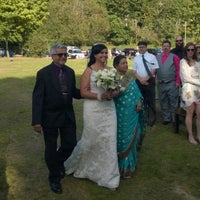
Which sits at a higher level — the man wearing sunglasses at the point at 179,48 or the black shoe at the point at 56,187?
the man wearing sunglasses at the point at 179,48

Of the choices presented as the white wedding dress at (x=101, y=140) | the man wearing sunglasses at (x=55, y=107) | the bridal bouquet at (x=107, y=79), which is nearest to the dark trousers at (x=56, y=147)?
the man wearing sunglasses at (x=55, y=107)

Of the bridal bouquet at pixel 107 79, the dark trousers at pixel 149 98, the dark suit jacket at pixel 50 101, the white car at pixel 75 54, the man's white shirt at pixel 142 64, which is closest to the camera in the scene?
the dark suit jacket at pixel 50 101

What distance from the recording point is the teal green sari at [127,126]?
6.43 meters

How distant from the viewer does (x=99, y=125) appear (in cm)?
608

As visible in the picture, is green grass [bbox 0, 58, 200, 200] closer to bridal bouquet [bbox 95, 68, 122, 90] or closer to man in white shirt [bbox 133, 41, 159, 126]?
man in white shirt [bbox 133, 41, 159, 126]

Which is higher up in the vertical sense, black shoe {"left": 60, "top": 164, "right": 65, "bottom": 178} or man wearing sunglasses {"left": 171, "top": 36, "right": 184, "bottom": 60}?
man wearing sunglasses {"left": 171, "top": 36, "right": 184, "bottom": 60}

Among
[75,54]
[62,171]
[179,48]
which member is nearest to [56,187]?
[62,171]

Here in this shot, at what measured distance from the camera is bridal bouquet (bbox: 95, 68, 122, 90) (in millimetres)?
5812

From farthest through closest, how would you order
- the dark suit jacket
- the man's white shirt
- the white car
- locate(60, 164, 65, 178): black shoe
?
1. the white car
2. the man's white shirt
3. locate(60, 164, 65, 178): black shoe
4. the dark suit jacket

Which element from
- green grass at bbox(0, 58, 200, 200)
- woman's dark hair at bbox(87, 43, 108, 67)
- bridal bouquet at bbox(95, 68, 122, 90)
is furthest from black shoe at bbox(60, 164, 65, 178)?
woman's dark hair at bbox(87, 43, 108, 67)

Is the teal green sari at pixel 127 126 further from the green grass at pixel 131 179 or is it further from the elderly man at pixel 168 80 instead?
the elderly man at pixel 168 80

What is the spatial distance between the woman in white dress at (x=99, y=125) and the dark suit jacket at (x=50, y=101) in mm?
260

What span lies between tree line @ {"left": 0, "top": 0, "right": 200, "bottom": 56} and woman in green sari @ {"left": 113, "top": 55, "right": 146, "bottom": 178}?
50819mm

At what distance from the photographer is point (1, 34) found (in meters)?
57.0
